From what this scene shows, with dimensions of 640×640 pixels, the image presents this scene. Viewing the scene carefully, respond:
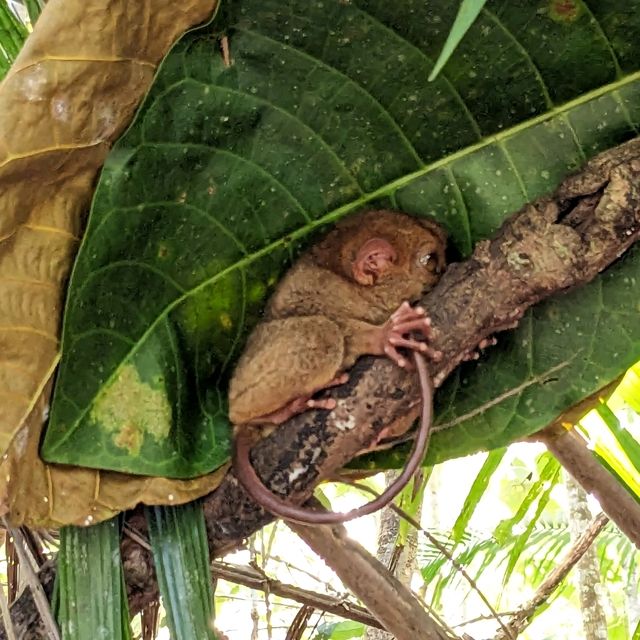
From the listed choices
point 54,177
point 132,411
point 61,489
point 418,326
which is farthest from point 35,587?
point 418,326

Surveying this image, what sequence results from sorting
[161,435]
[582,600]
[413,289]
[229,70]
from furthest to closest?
1. [582,600]
2. [413,289]
3. [161,435]
4. [229,70]

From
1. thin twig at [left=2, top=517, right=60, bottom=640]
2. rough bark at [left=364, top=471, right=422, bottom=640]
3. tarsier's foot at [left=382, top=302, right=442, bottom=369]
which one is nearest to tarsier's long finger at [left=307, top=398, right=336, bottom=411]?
tarsier's foot at [left=382, top=302, right=442, bottom=369]

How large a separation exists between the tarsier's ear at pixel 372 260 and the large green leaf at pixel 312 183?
0.17 meters

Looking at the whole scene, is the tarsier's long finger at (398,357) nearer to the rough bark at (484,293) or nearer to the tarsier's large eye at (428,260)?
the rough bark at (484,293)

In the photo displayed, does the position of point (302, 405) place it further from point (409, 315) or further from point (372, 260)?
point (372, 260)

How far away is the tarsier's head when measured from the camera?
68.6 inches

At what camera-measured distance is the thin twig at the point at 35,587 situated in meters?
1.47

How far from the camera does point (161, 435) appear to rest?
1.54 meters

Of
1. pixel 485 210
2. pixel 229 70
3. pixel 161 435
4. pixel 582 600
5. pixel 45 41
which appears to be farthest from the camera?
pixel 582 600

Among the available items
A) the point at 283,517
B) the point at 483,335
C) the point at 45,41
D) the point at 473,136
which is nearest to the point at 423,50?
the point at 473,136

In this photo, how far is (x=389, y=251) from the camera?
1.85m

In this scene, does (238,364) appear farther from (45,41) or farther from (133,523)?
(45,41)

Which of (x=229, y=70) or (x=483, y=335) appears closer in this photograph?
(x=229, y=70)

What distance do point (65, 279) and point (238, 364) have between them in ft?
1.37
